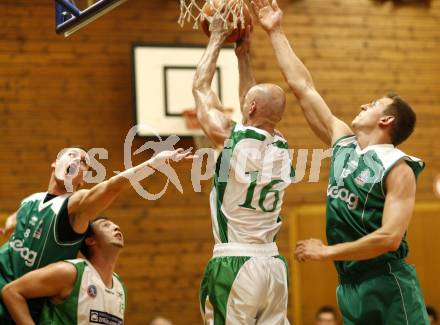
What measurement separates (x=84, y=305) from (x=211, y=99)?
175 cm

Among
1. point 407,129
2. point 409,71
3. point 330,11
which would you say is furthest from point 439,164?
point 407,129

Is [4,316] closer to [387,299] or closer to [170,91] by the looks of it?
[387,299]

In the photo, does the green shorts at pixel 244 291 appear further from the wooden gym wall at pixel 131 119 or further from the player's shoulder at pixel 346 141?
the wooden gym wall at pixel 131 119

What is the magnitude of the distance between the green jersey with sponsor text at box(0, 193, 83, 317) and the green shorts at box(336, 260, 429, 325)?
2125 mm

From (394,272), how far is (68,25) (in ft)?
10.2

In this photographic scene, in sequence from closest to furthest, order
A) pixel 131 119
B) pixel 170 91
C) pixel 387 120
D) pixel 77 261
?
pixel 387 120 → pixel 77 261 → pixel 170 91 → pixel 131 119

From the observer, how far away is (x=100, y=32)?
1094 cm

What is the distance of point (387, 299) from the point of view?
4777 millimetres

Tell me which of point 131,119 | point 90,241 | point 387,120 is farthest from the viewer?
point 131,119

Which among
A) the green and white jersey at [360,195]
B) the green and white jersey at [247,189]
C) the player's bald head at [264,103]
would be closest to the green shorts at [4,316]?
the green and white jersey at [247,189]

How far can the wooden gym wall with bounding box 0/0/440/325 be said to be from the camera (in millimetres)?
10539

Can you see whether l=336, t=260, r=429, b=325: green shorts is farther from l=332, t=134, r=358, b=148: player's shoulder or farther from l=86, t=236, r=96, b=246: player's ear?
l=86, t=236, r=96, b=246: player's ear

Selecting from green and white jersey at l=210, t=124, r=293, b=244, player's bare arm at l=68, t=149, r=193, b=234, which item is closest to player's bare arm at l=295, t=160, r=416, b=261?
green and white jersey at l=210, t=124, r=293, b=244

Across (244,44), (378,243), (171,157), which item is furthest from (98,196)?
(378,243)
